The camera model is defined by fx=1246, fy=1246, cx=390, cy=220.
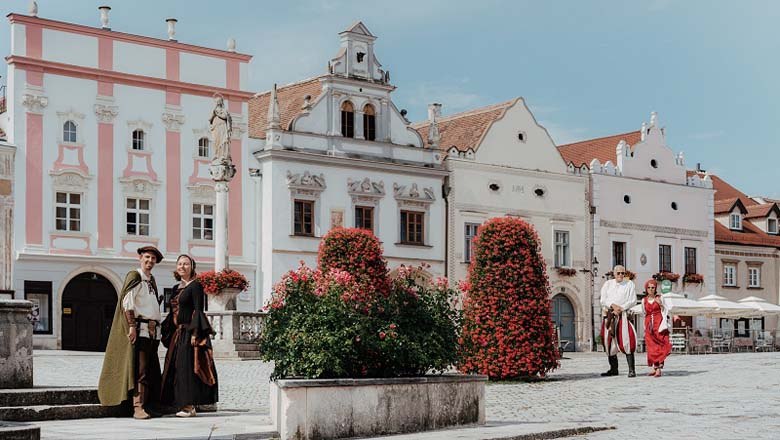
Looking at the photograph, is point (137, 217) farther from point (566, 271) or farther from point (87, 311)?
point (566, 271)

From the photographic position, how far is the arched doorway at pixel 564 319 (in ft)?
150

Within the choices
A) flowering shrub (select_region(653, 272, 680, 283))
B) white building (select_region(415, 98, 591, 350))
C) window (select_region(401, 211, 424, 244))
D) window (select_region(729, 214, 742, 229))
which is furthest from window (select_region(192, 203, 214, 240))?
window (select_region(729, 214, 742, 229))

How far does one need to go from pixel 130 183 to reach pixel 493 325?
19219 millimetres

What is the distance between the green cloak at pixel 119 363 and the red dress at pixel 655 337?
10336 millimetres

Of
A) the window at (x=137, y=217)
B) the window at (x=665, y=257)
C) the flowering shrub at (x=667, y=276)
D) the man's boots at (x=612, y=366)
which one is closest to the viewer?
the man's boots at (x=612, y=366)

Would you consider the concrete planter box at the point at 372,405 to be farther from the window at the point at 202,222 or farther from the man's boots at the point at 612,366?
the window at the point at 202,222

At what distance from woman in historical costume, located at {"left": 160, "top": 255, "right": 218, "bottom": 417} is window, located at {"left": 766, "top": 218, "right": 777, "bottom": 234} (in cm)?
4624

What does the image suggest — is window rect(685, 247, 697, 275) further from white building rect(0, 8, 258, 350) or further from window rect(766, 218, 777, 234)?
white building rect(0, 8, 258, 350)

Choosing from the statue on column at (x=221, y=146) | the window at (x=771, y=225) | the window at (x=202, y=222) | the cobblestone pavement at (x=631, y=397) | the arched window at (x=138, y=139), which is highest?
the arched window at (x=138, y=139)

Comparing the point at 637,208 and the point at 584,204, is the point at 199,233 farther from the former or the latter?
the point at 637,208

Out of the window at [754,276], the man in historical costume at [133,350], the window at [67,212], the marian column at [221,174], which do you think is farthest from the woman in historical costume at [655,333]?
the window at [754,276]

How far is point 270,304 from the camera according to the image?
39.4 feet

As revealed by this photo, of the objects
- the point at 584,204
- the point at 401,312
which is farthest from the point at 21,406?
the point at 584,204

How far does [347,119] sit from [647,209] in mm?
14541
